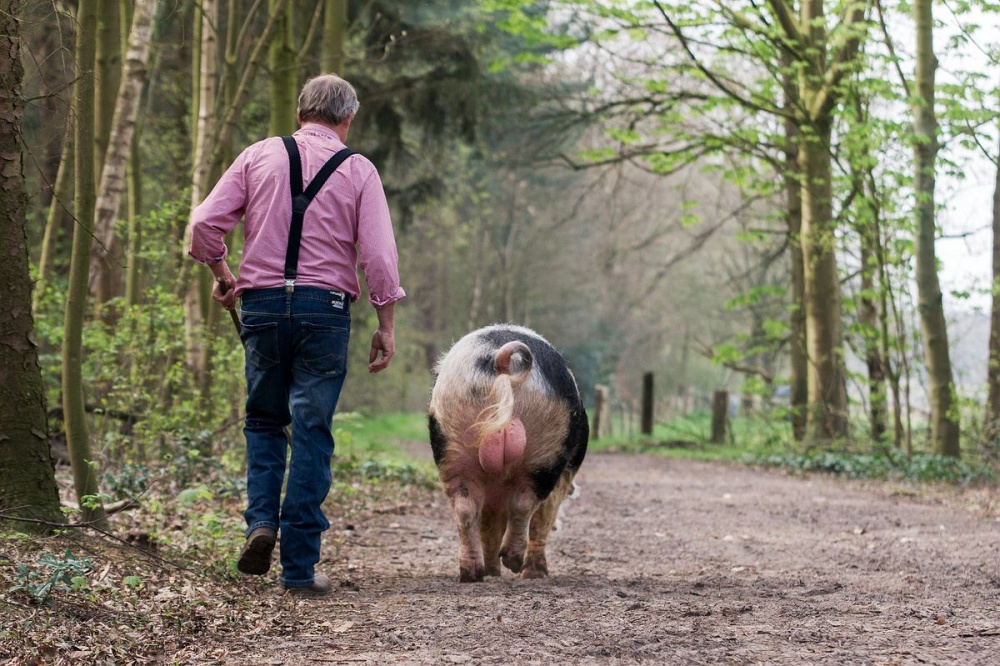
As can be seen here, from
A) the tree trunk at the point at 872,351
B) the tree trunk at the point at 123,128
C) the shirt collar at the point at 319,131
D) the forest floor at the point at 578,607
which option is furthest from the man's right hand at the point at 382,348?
the tree trunk at the point at 872,351

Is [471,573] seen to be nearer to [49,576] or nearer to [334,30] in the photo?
[49,576]

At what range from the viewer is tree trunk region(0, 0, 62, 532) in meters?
4.17

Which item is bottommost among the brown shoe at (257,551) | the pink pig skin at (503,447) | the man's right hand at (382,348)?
the brown shoe at (257,551)

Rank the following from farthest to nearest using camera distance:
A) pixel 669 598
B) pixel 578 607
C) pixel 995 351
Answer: pixel 995 351 < pixel 669 598 < pixel 578 607

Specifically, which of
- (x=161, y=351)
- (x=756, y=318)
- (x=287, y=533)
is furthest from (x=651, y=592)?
(x=756, y=318)

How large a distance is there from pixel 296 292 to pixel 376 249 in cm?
40

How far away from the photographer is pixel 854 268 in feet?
53.3

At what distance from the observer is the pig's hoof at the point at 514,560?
17.7ft

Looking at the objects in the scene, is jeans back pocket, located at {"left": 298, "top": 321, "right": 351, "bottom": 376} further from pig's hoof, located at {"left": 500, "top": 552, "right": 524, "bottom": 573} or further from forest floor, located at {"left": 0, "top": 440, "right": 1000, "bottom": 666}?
pig's hoof, located at {"left": 500, "top": 552, "right": 524, "bottom": 573}

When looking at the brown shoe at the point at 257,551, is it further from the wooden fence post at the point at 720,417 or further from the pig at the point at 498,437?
the wooden fence post at the point at 720,417

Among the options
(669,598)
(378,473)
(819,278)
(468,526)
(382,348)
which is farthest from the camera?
(819,278)

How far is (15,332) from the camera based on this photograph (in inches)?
166

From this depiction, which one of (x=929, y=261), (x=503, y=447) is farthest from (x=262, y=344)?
(x=929, y=261)

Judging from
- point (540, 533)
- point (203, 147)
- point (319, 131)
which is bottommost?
point (540, 533)
